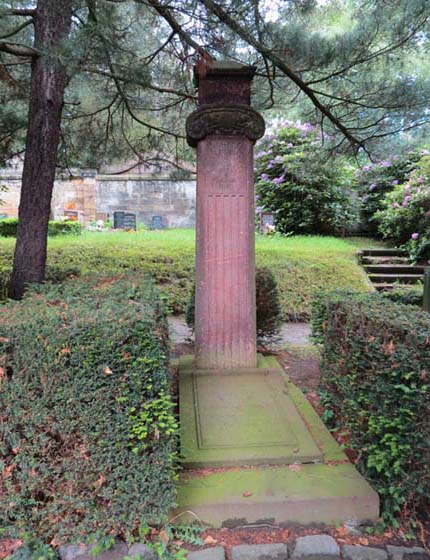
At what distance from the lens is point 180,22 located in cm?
415

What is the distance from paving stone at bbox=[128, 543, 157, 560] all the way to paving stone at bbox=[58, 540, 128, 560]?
0.10 feet

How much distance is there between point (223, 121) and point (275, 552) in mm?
2821

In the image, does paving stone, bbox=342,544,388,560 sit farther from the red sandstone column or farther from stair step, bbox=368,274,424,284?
stair step, bbox=368,274,424,284

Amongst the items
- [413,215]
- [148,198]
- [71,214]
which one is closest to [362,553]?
[413,215]

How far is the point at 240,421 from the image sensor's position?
8.28 ft

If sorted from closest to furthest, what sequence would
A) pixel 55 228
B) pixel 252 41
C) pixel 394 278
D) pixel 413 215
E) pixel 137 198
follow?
pixel 252 41
pixel 394 278
pixel 413 215
pixel 55 228
pixel 137 198

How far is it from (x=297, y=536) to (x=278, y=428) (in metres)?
0.71

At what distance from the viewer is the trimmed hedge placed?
1.75m

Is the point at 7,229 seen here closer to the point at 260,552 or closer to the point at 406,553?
the point at 260,552

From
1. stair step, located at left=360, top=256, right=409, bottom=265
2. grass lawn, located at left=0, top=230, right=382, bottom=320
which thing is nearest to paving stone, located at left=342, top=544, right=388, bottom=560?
grass lawn, located at left=0, top=230, right=382, bottom=320

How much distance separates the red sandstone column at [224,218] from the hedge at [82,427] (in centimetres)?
151

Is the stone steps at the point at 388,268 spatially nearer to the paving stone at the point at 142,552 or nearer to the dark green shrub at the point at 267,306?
the dark green shrub at the point at 267,306

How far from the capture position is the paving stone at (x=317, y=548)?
5.55 ft

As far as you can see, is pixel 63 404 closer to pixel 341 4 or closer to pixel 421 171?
pixel 341 4
